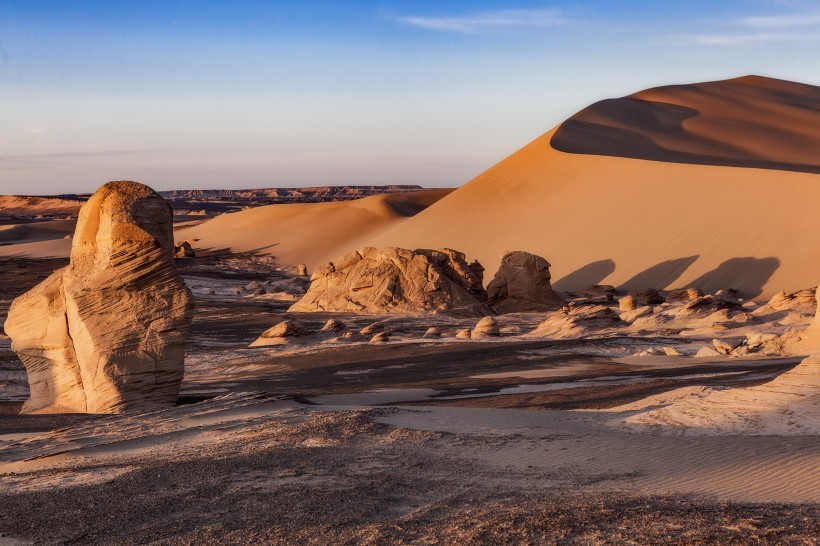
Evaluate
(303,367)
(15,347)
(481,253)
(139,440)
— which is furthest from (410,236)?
(139,440)

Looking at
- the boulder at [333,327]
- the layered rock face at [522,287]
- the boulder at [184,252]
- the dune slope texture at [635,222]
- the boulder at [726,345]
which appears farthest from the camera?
the boulder at [184,252]

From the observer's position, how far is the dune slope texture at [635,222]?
30.7 meters

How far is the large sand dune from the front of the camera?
185 feet

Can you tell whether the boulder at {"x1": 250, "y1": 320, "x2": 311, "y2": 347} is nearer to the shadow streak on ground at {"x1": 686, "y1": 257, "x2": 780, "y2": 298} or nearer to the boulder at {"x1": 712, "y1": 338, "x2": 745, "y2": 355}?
the boulder at {"x1": 712, "y1": 338, "x2": 745, "y2": 355}

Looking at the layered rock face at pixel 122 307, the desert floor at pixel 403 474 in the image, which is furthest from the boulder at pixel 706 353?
the layered rock face at pixel 122 307

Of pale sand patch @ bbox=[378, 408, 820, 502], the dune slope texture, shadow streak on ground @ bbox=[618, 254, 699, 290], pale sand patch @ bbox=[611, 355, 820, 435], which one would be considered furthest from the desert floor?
the dune slope texture

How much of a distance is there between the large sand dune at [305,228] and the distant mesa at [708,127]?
13847mm

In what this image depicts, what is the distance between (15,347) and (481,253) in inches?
1254

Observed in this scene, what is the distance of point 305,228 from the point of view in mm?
61844

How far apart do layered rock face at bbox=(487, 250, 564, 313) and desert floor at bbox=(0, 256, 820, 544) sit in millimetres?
14281

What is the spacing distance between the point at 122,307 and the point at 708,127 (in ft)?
212

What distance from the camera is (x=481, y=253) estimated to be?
1668 inches

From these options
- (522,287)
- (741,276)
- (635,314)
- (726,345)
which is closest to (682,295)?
(741,276)

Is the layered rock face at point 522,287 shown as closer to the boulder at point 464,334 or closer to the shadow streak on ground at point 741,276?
the shadow streak on ground at point 741,276
